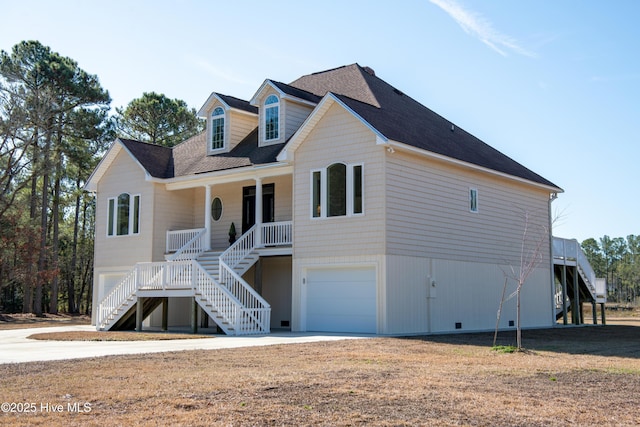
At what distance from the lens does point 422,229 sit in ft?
72.0

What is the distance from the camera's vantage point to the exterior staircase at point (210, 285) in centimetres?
2059

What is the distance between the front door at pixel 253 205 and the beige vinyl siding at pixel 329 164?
3.62 metres

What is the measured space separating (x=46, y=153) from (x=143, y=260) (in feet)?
48.1

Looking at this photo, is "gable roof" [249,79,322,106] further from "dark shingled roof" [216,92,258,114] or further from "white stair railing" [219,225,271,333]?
"white stair railing" [219,225,271,333]

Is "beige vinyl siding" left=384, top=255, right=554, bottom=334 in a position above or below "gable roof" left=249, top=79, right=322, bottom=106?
below

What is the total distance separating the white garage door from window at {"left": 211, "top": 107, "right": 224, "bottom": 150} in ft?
25.5

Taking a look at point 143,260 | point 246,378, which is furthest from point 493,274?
point 246,378

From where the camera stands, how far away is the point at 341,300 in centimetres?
2156

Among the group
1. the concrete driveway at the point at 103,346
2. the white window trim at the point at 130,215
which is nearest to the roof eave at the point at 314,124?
the concrete driveway at the point at 103,346

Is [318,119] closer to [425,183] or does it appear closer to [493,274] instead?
[425,183]

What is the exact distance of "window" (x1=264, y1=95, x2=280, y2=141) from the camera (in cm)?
2508

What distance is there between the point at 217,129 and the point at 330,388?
1979 centimetres

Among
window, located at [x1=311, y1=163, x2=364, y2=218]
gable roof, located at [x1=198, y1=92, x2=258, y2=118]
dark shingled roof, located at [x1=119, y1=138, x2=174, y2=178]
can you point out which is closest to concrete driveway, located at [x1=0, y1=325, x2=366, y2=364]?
window, located at [x1=311, y1=163, x2=364, y2=218]

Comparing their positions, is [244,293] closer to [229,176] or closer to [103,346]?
[229,176]
